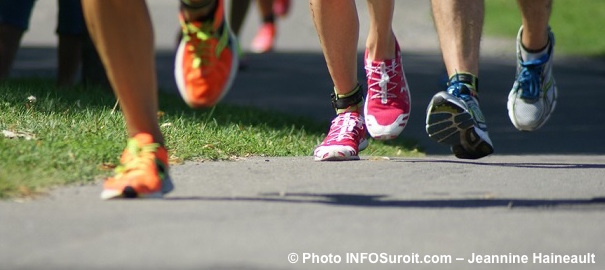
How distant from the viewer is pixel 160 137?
4.24 m

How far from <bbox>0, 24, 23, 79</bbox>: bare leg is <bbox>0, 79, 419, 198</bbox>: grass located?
0.47 ft

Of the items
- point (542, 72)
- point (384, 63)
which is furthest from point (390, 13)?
point (542, 72)

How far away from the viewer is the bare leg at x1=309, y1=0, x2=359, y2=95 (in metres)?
5.30

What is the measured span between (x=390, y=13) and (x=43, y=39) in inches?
333

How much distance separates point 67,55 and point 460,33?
131 inches

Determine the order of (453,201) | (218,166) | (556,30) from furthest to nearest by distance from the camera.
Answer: (556,30)
(218,166)
(453,201)

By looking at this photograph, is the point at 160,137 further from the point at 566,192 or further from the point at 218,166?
the point at 566,192

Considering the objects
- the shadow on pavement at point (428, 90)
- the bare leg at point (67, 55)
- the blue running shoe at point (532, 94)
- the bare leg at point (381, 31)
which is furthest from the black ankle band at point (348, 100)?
the bare leg at point (67, 55)

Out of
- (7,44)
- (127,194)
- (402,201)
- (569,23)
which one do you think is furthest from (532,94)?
(569,23)

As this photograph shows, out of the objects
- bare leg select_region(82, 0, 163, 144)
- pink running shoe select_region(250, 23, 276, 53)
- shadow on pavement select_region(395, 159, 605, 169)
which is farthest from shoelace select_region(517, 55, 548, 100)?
pink running shoe select_region(250, 23, 276, 53)

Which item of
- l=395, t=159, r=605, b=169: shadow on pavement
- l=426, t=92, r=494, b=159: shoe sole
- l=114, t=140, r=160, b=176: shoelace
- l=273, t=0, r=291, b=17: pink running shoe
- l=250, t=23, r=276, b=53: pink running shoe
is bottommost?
l=114, t=140, r=160, b=176: shoelace

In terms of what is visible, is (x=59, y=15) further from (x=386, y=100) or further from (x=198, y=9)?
(x=198, y=9)

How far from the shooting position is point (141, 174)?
408 cm

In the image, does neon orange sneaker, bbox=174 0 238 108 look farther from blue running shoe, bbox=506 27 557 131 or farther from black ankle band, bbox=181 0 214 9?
blue running shoe, bbox=506 27 557 131
